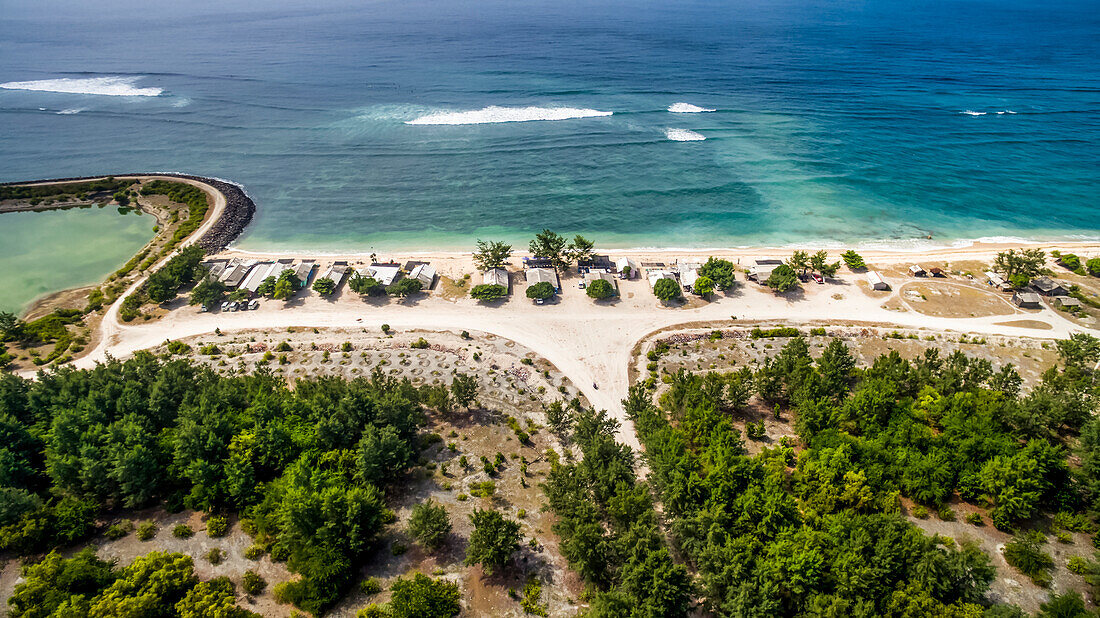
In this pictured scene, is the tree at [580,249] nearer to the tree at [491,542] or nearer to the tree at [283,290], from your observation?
the tree at [283,290]

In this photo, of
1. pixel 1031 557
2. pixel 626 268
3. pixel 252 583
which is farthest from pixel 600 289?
pixel 252 583

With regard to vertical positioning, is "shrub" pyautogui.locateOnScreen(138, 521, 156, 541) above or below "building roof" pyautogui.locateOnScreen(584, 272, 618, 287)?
below

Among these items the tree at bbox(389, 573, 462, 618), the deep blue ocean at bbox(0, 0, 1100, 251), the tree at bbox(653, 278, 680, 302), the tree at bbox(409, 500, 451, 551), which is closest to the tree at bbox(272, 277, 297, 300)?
the deep blue ocean at bbox(0, 0, 1100, 251)

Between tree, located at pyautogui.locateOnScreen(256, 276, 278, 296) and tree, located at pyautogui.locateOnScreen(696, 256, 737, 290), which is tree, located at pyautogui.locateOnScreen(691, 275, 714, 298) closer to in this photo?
tree, located at pyautogui.locateOnScreen(696, 256, 737, 290)

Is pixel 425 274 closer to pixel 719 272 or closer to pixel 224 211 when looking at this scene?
pixel 719 272

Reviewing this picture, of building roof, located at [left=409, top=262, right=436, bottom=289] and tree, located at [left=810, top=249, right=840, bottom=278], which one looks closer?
building roof, located at [left=409, top=262, right=436, bottom=289]

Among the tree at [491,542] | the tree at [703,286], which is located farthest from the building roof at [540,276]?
the tree at [491,542]
